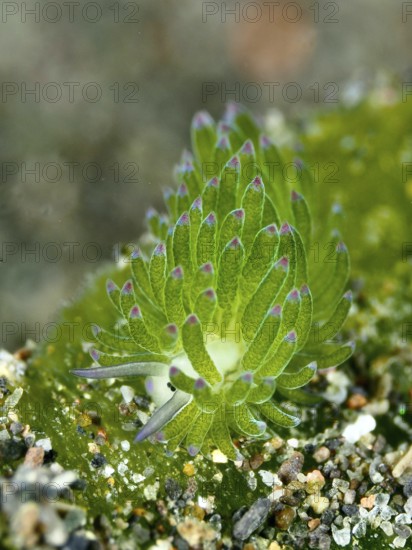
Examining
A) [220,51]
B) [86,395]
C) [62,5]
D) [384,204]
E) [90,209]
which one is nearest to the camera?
[86,395]

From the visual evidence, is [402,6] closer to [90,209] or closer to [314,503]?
[90,209]

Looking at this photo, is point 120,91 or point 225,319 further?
point 120,91

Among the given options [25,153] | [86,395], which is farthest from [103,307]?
[25,153]

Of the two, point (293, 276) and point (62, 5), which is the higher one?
point (62, 5)

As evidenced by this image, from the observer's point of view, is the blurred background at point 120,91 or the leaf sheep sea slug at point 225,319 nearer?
the leaf sheep sea slug at point 225,319

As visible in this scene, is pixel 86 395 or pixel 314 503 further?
pixel 86 395
